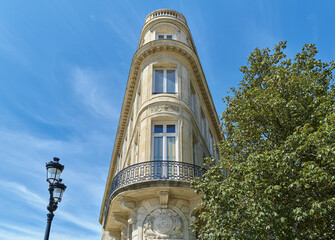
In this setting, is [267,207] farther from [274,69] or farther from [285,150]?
[274,69]

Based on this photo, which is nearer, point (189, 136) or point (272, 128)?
point (272, 128)

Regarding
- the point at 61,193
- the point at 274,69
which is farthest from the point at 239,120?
→ the point at 61,193

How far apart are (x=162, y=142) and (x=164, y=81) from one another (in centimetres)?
375

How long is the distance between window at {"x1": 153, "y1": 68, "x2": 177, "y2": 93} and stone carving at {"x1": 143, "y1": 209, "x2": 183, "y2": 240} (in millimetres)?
6525

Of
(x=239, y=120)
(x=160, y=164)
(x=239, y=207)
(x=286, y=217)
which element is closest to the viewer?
(x=286, y=217)

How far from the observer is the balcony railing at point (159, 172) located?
13.0 metres

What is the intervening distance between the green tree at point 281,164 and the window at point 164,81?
5.03m

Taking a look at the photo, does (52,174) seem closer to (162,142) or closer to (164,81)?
(162,142)

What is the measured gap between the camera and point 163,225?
12430 millimetres

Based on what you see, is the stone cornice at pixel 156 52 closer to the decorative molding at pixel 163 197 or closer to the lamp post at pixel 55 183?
the decorative molding at pixel 163 197

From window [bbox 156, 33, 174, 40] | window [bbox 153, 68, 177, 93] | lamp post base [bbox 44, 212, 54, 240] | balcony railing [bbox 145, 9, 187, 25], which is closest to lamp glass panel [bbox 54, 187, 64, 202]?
lamp post base [bbox 44, 212, 54, 240]

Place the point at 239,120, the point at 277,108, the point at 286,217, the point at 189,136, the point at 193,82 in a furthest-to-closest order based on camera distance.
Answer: the point at 193,82, the point at 189,136, the point at 239,120, the point at 277,108, the point at 286,217

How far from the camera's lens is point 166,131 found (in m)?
15.3

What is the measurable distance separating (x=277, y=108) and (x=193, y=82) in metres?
8.67
